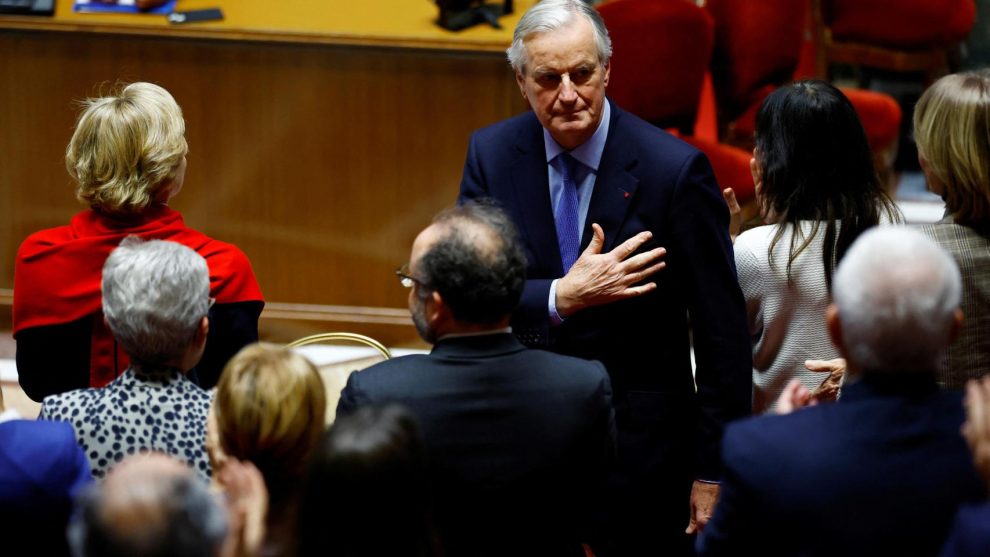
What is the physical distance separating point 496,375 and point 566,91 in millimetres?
773

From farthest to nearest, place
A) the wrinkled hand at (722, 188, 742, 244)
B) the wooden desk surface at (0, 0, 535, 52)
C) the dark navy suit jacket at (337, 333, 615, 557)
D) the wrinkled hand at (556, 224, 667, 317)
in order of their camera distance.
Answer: the wooden desk surface at (0, 0, 535, 52) → the wrinkled hand at (722, 188, 742, 244) → the wrinkled hand at (556, 224, 667, 317) → the dark navy suit jacket at (337, 333, 615, 557)

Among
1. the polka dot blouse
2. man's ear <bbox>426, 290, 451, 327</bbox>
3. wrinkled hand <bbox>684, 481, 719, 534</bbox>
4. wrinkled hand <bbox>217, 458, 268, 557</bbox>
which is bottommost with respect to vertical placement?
wrinkled hand <bbox>684, 481, 719, 534</bbox>

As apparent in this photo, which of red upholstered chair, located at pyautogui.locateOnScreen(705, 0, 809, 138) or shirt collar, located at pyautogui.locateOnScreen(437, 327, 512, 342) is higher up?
shirt collar, located at pyautogui.locateOnScreen(437, 327, 512, 342)

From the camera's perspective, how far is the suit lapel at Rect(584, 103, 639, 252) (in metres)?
2.55

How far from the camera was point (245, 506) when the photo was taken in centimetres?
176

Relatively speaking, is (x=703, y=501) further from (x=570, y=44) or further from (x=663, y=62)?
(x=663, y=62)

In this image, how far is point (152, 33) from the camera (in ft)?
14.3

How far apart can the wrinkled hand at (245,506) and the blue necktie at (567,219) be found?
1.00 meters

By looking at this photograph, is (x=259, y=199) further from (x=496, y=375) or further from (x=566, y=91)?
(x=496, y=375)

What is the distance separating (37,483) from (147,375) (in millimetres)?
290

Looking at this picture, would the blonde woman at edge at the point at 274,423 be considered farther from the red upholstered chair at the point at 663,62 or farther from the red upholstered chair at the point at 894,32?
the red upholstered chair at the point at 894,32

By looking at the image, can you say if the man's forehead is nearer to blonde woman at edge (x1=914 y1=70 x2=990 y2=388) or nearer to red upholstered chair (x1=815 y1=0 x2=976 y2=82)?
blonde woman at edge (x1=914 y1=70 x2=990 y2=388)

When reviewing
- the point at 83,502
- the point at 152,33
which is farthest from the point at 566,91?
the point at 152,33

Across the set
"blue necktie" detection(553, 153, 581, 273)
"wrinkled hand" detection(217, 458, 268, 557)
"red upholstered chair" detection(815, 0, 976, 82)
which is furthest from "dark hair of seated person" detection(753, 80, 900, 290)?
"red upholstered chair" detection(815, 0, 976, 82)
